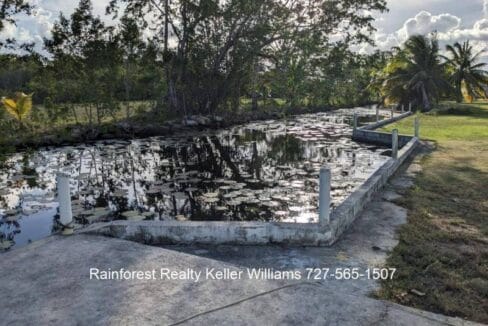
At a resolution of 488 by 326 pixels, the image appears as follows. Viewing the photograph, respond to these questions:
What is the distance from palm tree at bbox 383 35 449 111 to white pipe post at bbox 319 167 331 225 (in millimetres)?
31151

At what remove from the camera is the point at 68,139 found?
15.3 m

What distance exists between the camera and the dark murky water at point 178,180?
6.53 metres

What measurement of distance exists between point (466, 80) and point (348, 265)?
38.5 meters

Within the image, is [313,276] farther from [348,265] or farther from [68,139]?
[68,139]

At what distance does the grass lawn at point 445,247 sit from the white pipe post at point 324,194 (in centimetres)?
83

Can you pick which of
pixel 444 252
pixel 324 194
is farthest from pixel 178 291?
pixel 444 252

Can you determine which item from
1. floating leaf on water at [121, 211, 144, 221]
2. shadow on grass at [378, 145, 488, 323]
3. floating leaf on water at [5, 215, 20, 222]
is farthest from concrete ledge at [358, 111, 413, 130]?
floating leaf on water at [5, 215, 20, 222]

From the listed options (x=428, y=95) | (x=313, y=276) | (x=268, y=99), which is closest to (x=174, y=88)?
(x=268, y=99)

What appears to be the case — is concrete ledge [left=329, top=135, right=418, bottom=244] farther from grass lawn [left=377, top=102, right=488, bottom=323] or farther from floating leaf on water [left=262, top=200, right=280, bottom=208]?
floating leaf on water [left=262, top=200, right=280, bottom=208]

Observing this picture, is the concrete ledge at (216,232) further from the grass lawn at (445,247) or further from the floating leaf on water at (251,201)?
the floating leaf on water at (251,201)

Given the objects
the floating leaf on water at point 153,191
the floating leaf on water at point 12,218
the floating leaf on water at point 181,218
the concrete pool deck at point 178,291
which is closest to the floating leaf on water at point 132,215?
the floating leaf on water at point 181,218

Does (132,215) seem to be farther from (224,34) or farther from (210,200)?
(224,34)

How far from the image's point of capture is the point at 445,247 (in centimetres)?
432

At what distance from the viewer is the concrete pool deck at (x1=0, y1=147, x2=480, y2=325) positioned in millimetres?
2785
